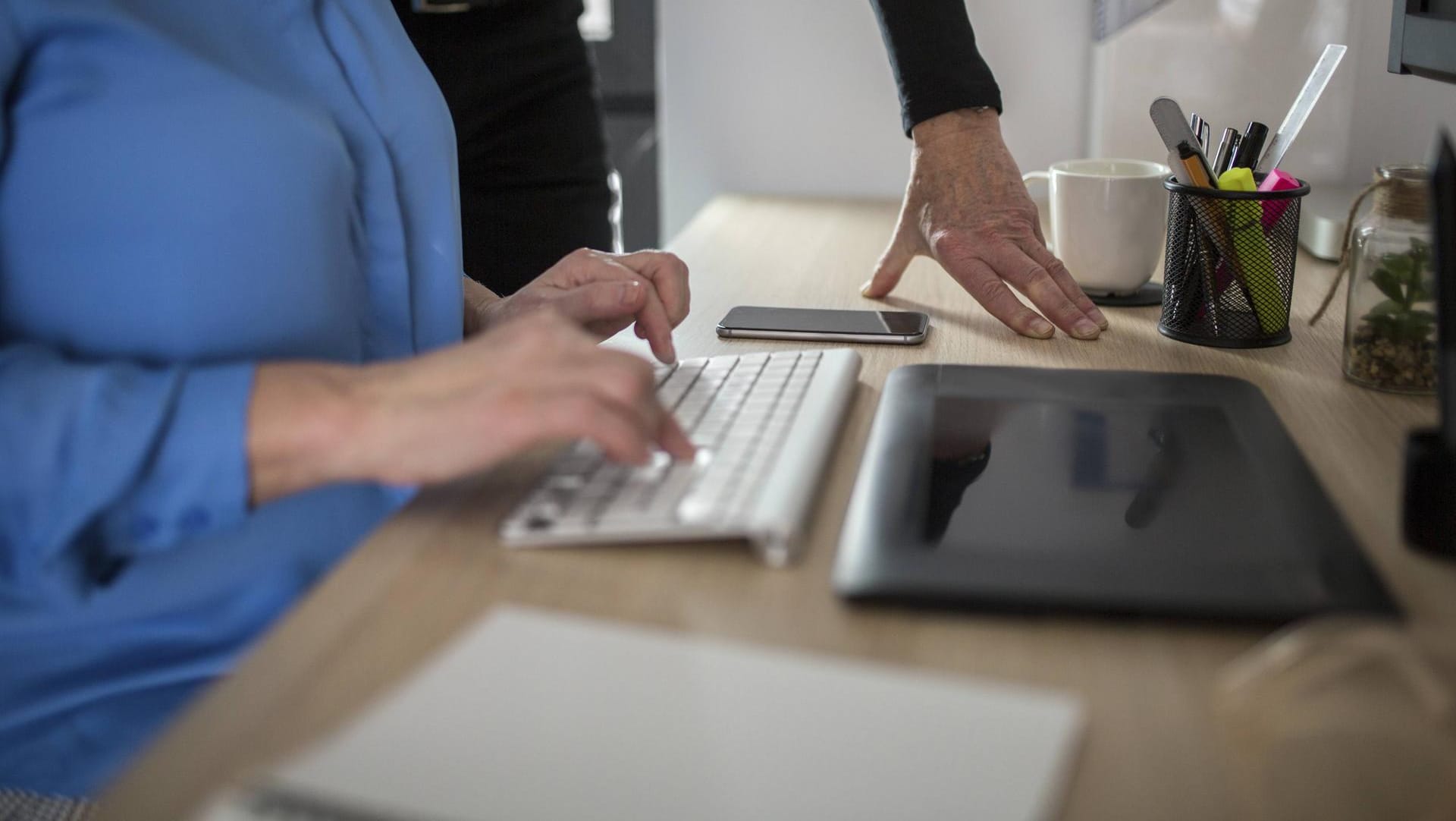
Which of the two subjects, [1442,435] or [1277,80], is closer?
[1442,435]

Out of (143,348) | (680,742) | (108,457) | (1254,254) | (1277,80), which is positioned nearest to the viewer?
(680,742)

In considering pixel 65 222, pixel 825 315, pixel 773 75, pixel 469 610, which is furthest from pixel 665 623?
pixel 773 75

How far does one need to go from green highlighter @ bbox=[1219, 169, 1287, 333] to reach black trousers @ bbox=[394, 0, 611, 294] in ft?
2.34

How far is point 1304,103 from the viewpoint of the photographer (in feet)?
3.15

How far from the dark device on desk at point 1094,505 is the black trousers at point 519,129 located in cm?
66

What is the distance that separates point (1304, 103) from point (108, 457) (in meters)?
0.88

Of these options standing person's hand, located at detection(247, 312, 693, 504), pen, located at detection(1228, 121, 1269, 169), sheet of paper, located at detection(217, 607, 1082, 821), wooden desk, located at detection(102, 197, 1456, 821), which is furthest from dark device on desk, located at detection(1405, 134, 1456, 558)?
pen, located at detection(1228, 121, 1269, 169)

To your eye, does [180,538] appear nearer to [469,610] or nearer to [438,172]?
[469,610]

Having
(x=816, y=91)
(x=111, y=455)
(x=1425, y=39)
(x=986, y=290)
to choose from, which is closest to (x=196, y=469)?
(x=111, y=455)

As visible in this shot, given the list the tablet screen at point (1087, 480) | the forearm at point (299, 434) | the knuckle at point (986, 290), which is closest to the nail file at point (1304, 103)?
the knuckle at point (986, 290)

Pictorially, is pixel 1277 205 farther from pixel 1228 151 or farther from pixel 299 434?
pixel 299 434

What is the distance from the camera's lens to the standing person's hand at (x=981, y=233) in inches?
39.4

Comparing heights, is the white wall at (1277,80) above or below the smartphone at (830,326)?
above

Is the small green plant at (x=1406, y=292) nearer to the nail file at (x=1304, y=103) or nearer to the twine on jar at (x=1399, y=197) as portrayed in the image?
the twine on jar at (x=1399, y=197)
